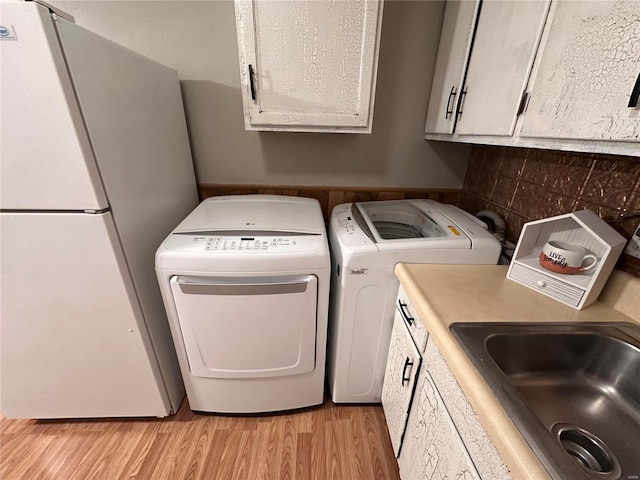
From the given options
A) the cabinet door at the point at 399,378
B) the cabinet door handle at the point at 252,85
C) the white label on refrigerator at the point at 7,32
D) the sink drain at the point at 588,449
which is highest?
the white label on refrigerator at the point at 7,32

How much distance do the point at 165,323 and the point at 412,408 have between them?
1144mm

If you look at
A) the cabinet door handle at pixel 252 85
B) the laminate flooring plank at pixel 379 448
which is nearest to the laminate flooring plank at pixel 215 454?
the laminate flooring plank at pixel 379 448

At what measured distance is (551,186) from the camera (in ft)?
3.67

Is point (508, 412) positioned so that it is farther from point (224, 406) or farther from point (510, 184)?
point (224, 406)

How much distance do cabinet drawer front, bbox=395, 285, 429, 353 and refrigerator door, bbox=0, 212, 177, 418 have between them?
1.07 meters

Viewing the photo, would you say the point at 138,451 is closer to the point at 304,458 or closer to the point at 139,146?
the point at 304,458

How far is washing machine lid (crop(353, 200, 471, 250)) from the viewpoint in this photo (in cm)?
112

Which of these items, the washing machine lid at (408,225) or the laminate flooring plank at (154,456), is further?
the laminate flooring plank at (154,456)

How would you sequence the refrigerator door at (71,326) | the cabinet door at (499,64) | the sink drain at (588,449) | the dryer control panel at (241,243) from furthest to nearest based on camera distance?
the dryer control panel at (241,243)
the refrigerator door at (71,326)
the cabinet door at (499,64)
the sink drain at (588,449)

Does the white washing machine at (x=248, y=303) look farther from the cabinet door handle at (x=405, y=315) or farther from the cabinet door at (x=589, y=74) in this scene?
the cabinet door at (x=589, y=74)

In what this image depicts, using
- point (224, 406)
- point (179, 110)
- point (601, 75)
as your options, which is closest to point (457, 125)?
point (601, 75)

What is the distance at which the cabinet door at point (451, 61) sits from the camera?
1191 millimetres

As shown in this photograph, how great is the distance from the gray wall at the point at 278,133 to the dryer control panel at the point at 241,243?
68 centimetres

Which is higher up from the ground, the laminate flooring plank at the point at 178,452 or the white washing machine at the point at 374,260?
the white washing machine at the point at 374,260
